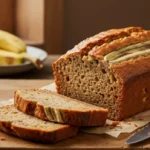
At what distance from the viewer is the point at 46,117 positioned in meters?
1.87

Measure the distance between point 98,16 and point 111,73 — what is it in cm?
229

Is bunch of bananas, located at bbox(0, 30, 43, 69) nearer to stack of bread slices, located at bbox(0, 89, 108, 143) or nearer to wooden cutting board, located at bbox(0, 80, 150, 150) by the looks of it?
stack of bread slices, located at bbox(0, 89, 108, 143)

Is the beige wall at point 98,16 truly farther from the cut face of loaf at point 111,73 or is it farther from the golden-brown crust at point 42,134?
the golden-brown crust at point 42,134

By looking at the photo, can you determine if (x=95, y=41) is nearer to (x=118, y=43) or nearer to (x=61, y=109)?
(x=118, y=43)

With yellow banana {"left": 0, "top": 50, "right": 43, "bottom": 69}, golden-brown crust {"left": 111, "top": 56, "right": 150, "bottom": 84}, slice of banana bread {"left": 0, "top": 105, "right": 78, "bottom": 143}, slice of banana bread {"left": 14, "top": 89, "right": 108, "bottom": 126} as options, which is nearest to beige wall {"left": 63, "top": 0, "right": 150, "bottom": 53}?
yellow banana {"left": 0, "top": 50, "right": 43, "bottom": 69}

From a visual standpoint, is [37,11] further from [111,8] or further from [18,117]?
[18,117]

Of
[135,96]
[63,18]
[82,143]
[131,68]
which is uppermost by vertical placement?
[63,18]

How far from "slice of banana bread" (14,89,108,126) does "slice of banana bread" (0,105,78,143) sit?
0.03 meters

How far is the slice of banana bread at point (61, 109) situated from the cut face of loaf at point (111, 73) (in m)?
0.10

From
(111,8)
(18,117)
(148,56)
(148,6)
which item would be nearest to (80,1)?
(111,8)

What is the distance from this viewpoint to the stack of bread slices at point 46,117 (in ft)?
5.80

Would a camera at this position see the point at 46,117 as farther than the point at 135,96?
No

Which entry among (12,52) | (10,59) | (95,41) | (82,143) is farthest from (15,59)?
(82,143)

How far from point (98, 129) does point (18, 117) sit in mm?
284
